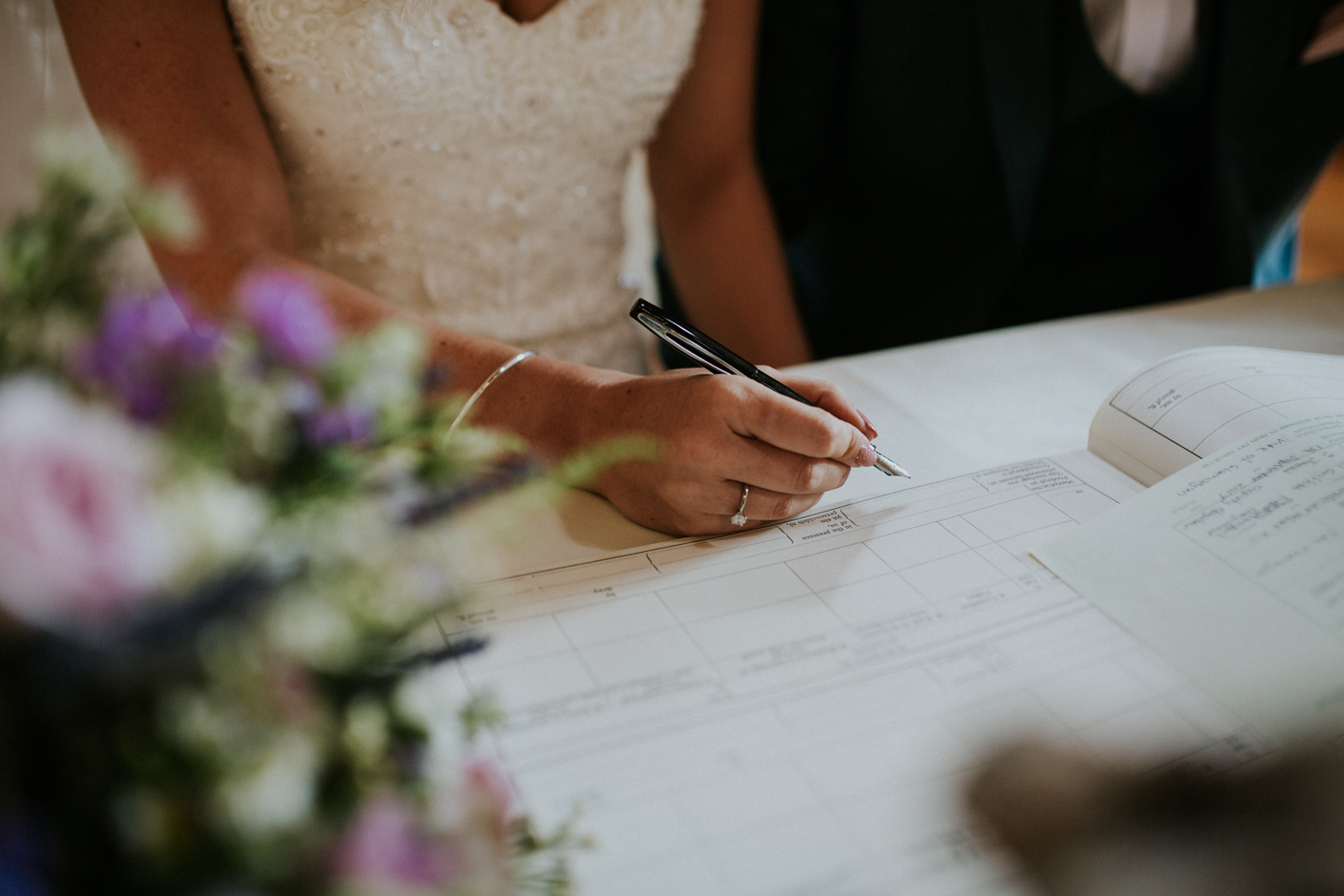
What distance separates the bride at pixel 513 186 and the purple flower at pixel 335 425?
1.02 ft

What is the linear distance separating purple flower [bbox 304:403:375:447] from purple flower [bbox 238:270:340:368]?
1 cm

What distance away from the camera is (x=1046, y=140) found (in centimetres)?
111

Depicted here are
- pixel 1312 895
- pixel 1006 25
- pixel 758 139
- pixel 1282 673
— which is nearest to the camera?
pixel 1312 895

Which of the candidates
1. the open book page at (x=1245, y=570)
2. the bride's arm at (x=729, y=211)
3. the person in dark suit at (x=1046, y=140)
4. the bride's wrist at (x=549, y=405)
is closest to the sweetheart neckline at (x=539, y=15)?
the bride's arm at (x=729, y=211)

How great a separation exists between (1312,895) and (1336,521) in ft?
0.95

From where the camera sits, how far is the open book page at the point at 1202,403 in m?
0.60

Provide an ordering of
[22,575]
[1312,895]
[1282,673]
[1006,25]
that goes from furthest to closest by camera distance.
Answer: [1006,25] → [1282,673] → [1312,895] → [22,575]

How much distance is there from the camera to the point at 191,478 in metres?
0.20

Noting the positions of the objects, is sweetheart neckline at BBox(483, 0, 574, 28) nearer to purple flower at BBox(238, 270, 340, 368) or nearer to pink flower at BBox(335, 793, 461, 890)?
purple flower at BBox(238, 270, 340, 368)

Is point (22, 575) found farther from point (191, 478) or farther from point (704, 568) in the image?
point (704, 568)

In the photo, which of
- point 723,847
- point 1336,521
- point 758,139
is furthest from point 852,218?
point 723,847

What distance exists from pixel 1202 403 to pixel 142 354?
2.16 feet

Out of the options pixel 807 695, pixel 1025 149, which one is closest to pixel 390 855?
pixel 807 695

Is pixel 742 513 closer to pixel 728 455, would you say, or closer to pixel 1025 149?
pixel 728 455
